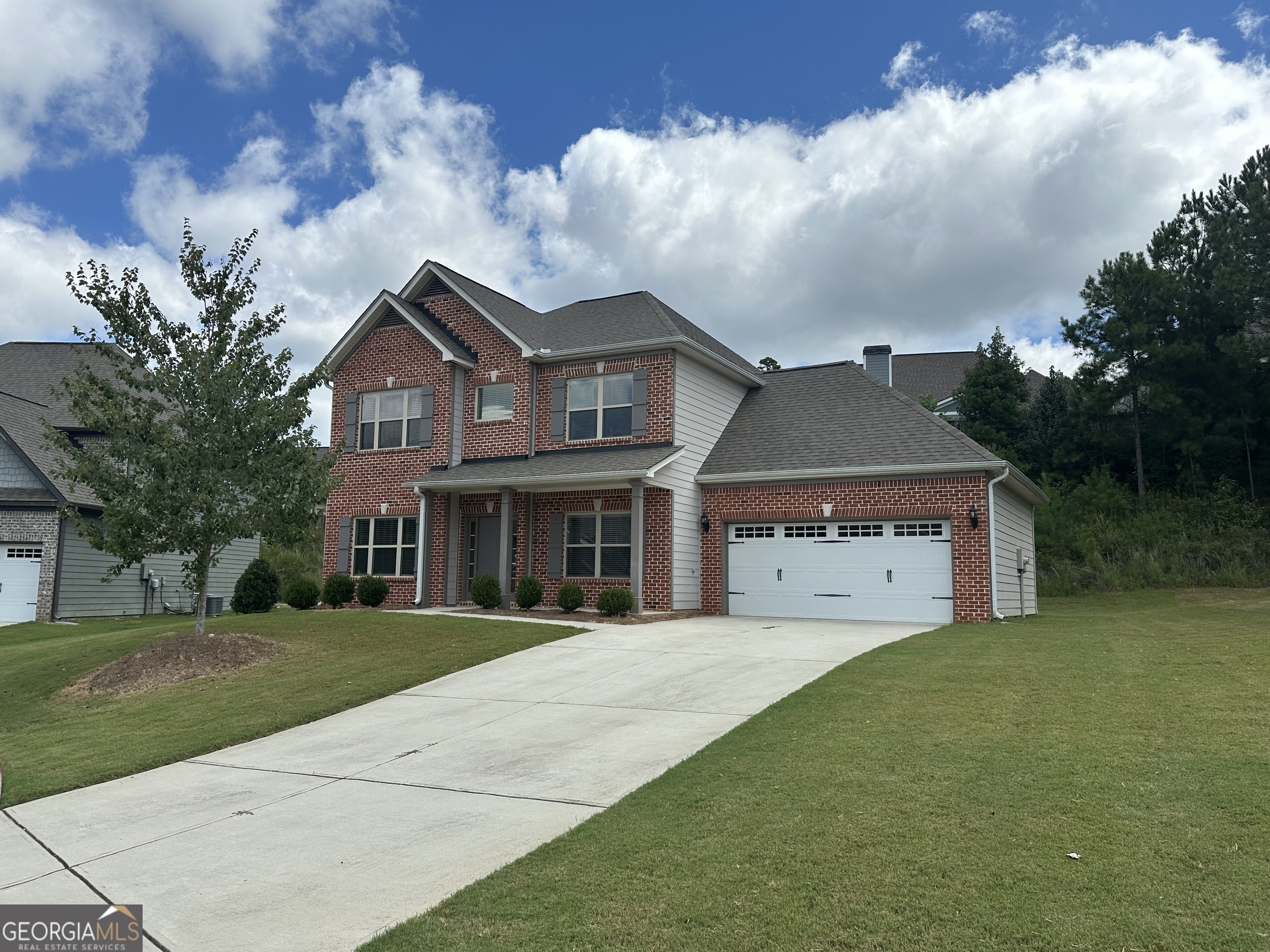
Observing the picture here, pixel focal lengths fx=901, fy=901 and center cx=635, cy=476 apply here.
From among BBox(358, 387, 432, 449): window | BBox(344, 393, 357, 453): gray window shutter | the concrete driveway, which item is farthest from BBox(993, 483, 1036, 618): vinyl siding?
BBox(344, 393, 357, 453): gray window shutter

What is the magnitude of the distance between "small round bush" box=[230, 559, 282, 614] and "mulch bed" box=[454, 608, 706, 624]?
472cm

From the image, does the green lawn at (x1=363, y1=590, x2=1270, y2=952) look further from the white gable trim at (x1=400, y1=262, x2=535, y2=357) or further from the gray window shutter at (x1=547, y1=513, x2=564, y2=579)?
the white gable trim at (x1=400, y1=262, x2=535, y2=357)

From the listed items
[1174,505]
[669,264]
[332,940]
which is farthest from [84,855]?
[1174,505]

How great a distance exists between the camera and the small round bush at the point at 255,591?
2081 centimetres

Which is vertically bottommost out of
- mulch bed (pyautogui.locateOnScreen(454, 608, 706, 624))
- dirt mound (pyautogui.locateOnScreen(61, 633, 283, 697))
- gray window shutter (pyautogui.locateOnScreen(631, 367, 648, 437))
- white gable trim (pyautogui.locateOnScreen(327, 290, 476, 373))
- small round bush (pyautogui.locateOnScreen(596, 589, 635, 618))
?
dirt mound (pyautogui.locateOnScreen(61, 633, 283, 697))

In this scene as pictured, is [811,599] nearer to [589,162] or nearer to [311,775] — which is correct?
[589,162]

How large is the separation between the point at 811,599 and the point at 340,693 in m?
10.8

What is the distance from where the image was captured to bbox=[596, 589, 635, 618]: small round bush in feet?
59.7

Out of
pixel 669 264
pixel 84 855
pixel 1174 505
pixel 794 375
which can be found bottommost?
pixel 84 855

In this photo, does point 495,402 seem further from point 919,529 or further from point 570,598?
point 919,529

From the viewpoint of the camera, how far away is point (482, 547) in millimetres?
21844

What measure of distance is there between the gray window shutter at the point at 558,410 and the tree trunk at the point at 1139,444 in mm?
21633

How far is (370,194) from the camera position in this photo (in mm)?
19000

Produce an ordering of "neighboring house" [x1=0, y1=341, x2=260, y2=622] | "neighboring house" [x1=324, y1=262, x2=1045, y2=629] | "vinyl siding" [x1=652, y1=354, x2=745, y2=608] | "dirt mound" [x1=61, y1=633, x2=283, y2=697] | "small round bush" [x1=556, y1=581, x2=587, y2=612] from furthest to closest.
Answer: "neighboring house" [x1=0, y1=341, x2=260, y2=622] → "vinyl siding" [x1=652, y1=354, x2=745, y2=608] → "small round bush" [x1=556, y1=581, x2=587, y2=612] → "neighboring house" [x1=324, y1=262, x2=1045, y2=629] → "dirt mound" [x1=61, y1=633, x2=283, y2=697]
